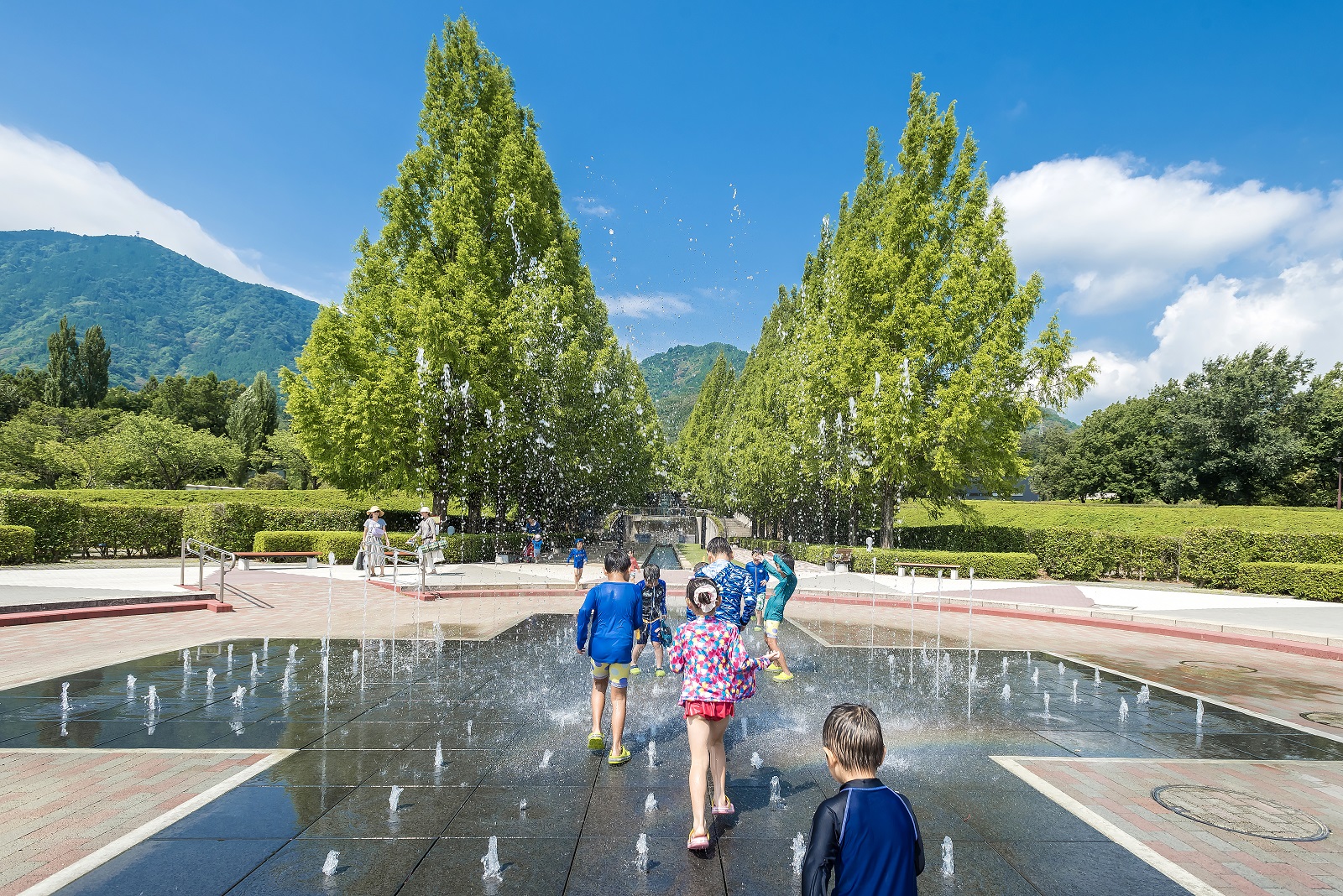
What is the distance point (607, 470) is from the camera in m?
36.9

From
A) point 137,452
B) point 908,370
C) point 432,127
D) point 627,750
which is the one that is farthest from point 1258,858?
point 137,452

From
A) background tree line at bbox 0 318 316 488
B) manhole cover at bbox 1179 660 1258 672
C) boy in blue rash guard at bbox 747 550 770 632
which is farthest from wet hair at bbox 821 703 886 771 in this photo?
background tree line at bbox 0 318 316 488

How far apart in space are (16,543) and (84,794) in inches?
759

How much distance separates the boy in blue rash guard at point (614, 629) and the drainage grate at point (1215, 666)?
9.85 meters

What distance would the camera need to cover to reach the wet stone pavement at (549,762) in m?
3.88

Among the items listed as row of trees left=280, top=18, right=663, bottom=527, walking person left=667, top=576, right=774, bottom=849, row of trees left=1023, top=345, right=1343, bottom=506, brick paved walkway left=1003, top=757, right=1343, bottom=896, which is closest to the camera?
brick paved walkway left=1003, top=757, right=1343, bottom=896

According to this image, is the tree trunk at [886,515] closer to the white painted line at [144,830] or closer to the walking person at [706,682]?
the walking person at [706,682]

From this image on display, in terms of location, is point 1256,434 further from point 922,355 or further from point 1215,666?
point 1215,666

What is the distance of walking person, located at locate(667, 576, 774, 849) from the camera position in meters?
4.14

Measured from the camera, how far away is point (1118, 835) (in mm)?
4527

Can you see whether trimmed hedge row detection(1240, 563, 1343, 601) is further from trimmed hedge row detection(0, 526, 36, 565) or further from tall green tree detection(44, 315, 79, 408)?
→ tall green tree detection(44, 315, 79, 408)

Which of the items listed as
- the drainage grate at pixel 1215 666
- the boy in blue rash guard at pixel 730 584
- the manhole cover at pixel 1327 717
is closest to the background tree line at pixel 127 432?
the boy in blue rash guard at pixel 730 584

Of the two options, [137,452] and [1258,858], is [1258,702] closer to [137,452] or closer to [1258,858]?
[1258,858]

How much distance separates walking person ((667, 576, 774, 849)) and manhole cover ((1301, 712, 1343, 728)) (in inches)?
297
